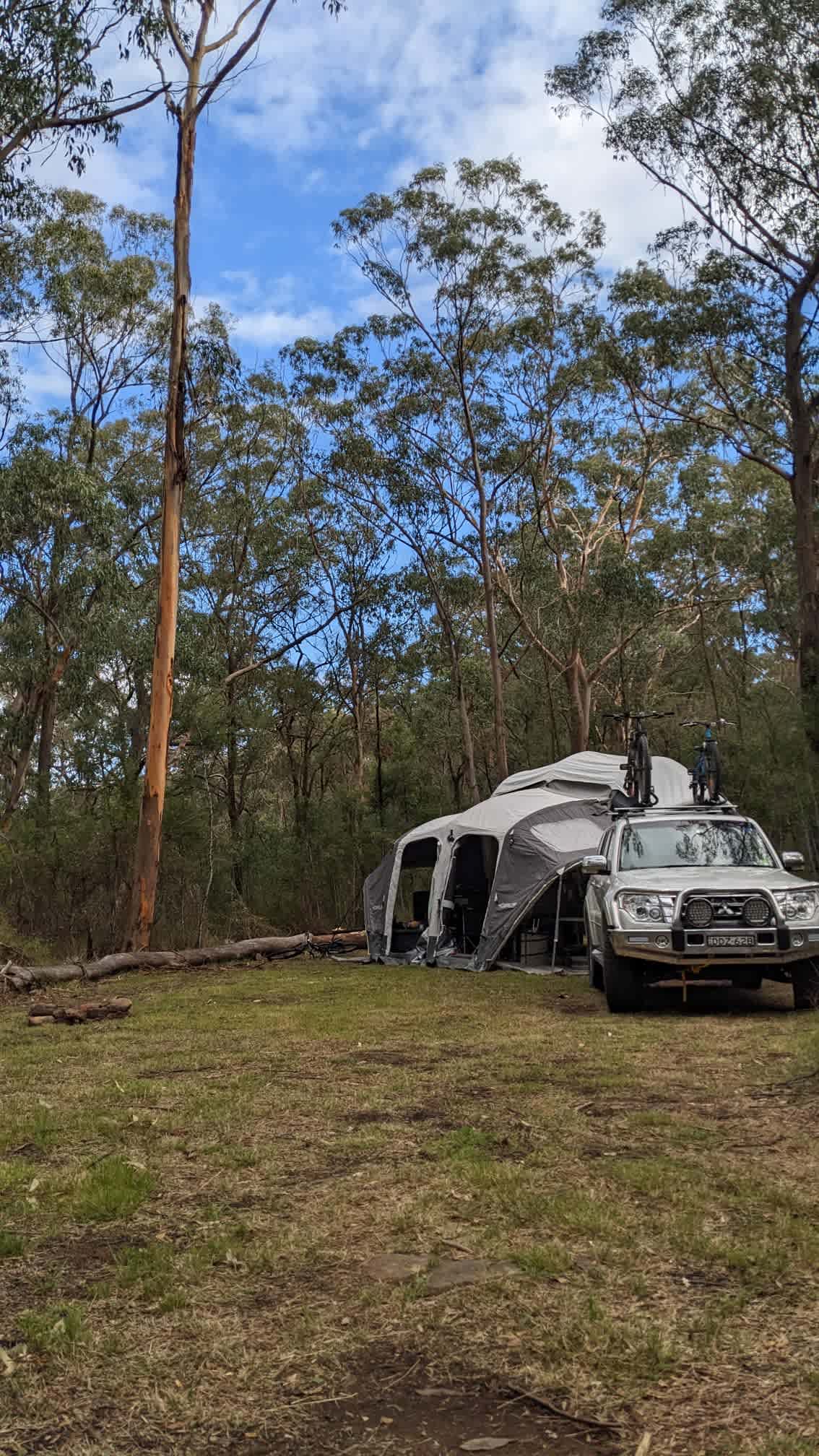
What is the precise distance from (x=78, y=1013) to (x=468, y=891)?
731 centimetres

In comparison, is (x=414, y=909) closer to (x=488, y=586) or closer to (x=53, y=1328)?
(x=488, y=586)

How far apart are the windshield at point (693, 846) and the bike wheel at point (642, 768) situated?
11.9 feet

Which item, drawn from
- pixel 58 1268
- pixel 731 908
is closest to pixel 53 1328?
pixel 58 1268

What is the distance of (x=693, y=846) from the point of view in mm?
9969

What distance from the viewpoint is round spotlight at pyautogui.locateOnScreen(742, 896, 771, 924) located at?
8586mm

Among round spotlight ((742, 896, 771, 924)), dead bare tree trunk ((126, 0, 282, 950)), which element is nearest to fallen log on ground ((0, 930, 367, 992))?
dead bare tree trunk ((126, 0, 282, 950))

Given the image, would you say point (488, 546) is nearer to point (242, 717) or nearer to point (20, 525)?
point (242, 717)

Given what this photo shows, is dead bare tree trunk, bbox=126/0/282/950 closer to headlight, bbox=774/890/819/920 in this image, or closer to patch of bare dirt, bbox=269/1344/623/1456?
headlight, bbox=774/890/819/920

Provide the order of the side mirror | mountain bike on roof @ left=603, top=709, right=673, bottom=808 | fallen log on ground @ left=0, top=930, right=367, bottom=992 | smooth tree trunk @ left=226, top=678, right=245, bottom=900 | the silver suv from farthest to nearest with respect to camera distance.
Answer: smooth tree trunk @ left=226, top=678, right=245, bottom=900 → mountain bike on roof @ left=603, top=709, right=673, bottom=808 → fallen log on ground @ left=0, top=930, right=367, bottom=992 → the side mirror → the silver suv

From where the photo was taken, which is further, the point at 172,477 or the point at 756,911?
the point at 172,477

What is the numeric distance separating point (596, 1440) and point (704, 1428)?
220 millimetres

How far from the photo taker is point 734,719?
2241 centimetres

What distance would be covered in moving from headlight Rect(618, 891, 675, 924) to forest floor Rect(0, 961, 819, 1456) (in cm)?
184

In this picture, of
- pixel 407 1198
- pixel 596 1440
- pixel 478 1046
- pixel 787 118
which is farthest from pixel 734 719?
pixel 596 1440
